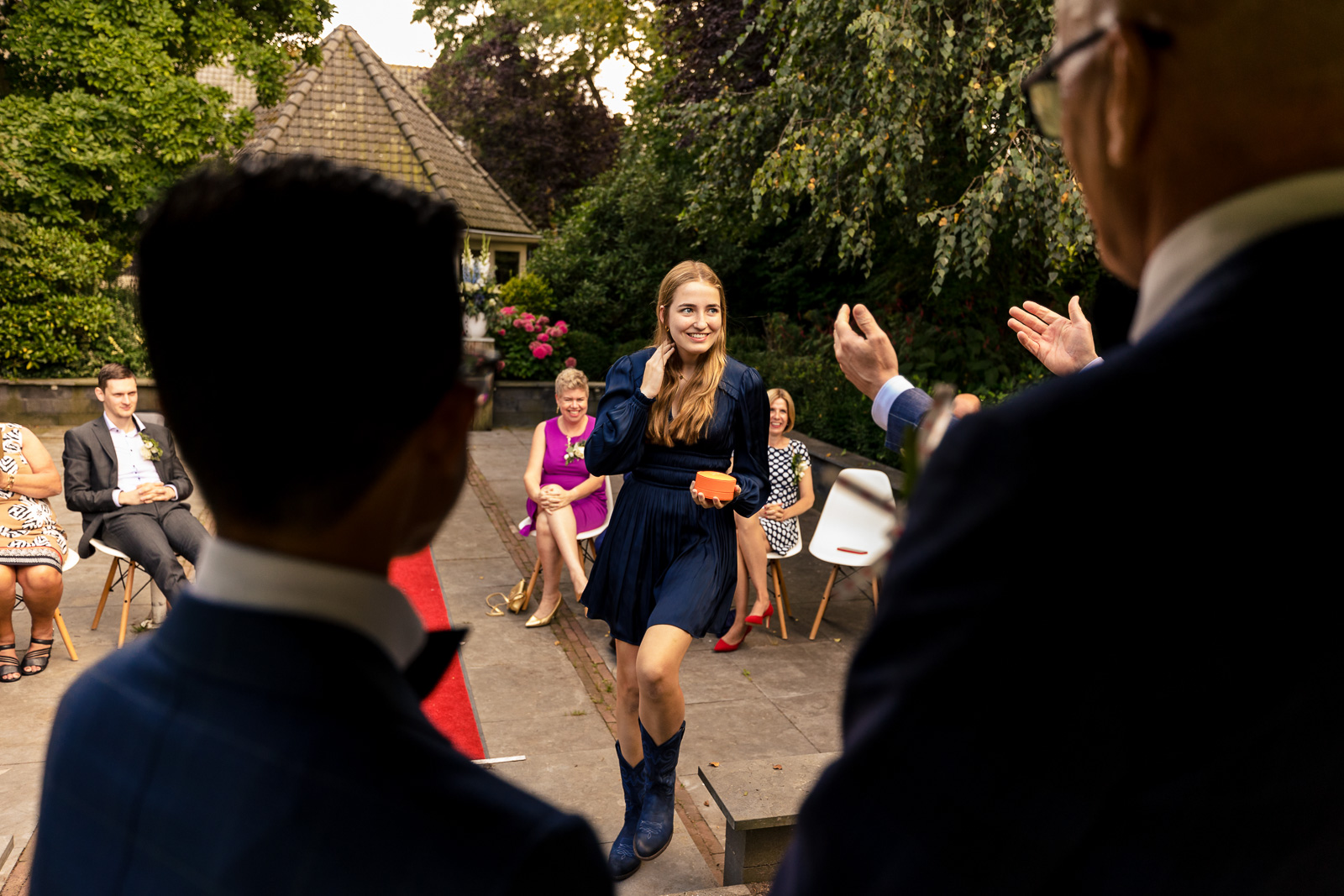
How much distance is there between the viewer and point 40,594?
5523 mm

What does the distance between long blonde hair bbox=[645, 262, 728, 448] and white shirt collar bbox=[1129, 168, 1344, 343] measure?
9.95ft

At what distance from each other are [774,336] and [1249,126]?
13.7m

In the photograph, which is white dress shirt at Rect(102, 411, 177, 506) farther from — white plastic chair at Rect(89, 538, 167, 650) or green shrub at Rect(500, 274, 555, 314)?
green shrub at Rect(500, 274, 555, 314)

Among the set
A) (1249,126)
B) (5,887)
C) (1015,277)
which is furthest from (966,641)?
(1015,277)

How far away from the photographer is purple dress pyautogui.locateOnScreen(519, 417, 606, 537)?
680 centimetres

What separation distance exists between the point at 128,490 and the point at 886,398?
18.1 feet

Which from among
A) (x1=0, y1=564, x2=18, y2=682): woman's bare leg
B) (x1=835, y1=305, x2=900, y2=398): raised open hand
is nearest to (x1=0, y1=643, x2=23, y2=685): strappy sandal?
(x1=0, y1=564, x2=18, y2=682): woman's bare leg

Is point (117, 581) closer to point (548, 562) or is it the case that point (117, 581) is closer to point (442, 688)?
point (442, 688)

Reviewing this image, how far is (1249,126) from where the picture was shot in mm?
777

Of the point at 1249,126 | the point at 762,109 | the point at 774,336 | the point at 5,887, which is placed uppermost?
the point at 762,109

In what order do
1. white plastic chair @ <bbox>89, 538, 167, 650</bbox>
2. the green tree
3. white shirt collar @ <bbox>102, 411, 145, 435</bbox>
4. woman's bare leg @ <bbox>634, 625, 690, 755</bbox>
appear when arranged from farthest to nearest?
the green tree → white shirt collar @ <bbox>102, 411, 145, 435</bbox> → white plastic chair @ <bbox>89, 538, 167, 650</bbox> → woman's bare leg @ <bbox>634, 625, 690, 755</bbox>

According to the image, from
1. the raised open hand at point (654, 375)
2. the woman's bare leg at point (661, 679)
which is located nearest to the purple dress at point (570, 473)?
the raised open hand at point (654, 375)

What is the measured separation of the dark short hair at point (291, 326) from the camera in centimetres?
77

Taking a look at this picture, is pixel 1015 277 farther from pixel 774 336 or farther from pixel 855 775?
pixel 855 775
